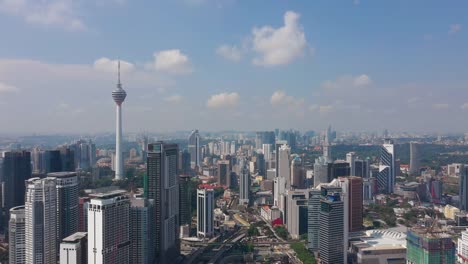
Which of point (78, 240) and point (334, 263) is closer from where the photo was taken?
point (78, 240)

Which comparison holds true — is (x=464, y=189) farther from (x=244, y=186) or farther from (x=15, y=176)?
(x=15, y=176)

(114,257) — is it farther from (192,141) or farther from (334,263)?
(192,141)

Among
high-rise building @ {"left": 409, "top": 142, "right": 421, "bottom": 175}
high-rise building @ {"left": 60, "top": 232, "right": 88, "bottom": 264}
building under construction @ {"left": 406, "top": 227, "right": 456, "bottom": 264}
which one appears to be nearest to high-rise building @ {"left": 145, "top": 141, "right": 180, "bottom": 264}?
high-rise building @ {"left": 60, "top": 232, "right": 88, "bottom": 264}

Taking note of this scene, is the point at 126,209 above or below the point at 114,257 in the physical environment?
above

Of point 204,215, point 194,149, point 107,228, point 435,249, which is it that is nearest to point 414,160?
point 194,149

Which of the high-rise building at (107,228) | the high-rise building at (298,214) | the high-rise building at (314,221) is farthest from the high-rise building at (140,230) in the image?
the high-rise building at (298,214)

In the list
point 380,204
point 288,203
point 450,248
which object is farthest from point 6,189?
point 380,204

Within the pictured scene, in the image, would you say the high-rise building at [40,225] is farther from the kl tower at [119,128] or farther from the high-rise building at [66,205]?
the kl tower at [119,128]
